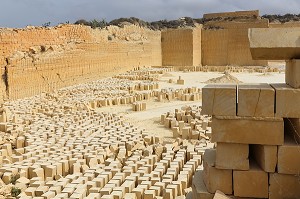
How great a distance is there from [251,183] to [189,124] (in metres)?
6.19

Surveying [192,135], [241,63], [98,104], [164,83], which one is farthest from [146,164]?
[241,63]

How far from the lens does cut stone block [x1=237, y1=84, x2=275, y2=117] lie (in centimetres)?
420

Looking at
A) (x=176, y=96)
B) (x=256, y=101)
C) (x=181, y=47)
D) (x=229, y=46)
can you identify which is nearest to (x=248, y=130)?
(x=256, y=101)

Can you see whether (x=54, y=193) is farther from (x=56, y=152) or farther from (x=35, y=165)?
(x=56, y=152)

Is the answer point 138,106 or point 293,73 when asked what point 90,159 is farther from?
point 138,106

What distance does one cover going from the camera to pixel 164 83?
20.7 meters

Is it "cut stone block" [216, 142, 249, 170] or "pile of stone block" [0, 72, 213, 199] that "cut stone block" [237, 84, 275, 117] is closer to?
"cut stone block" [216, 142, 249, 170]

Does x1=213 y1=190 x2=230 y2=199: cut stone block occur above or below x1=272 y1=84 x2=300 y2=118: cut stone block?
below

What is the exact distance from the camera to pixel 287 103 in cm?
419

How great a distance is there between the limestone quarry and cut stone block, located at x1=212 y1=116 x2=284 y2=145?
0.03 feet

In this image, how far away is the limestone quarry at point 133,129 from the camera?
4.23 m

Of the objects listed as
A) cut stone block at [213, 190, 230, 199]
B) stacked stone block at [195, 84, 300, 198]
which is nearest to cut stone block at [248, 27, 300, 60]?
stacked stone block at [195, 84, 300, 198]

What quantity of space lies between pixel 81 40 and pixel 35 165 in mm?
14513

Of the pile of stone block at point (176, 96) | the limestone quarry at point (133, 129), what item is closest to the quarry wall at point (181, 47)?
the limestone quarry at point (133, 129)
